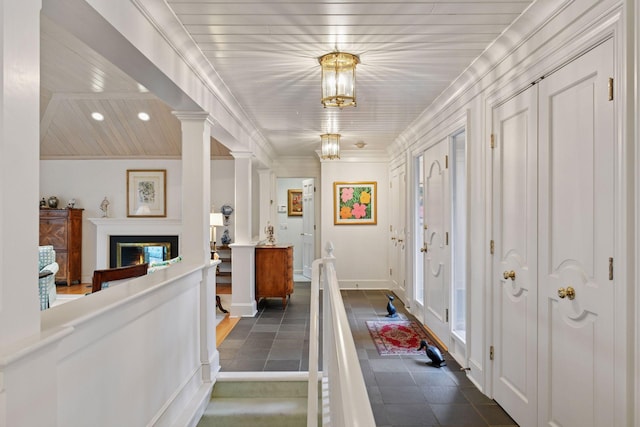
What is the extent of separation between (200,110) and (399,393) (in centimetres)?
252

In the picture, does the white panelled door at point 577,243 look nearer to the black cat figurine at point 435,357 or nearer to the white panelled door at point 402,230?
the black cat figurine at point 435,357

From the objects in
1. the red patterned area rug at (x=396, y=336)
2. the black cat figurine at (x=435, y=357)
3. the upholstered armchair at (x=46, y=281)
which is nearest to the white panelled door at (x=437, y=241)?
the red patterned area rug at (x=396, y=336)

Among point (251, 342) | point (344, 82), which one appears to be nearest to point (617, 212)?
point (344, 82)

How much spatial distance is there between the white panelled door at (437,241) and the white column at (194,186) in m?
2.25

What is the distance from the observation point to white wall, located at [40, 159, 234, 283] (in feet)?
23.8

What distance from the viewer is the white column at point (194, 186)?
116 inches

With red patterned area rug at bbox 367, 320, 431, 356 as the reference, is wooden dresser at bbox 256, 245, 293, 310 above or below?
above

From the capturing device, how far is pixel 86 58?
3869 mm

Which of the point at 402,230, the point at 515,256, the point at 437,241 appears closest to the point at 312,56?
the point at 515,256

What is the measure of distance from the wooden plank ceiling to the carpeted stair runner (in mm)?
2384

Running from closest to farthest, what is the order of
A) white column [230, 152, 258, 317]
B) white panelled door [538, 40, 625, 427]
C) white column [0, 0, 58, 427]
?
white column [0, 0, 58, 427] < white panelled door [538, 40, 625, 427] < white column [230, 152, 258, 317]

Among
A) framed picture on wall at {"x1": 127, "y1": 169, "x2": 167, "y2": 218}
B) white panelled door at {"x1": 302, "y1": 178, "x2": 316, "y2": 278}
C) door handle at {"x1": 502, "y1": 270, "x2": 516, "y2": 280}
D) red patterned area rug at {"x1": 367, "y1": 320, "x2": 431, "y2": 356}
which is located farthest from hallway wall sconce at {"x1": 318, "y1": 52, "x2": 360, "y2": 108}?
framed picture on wall at {"x1": 127, "y1": 169, "x2": 167, "y2": 218}

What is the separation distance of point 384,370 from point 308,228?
186 inches

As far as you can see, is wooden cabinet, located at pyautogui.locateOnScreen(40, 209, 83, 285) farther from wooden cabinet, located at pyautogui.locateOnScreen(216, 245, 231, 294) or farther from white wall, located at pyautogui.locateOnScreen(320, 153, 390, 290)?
white wall, located at pyautogui.locateOnScreen(320, 153, 390, 290)
